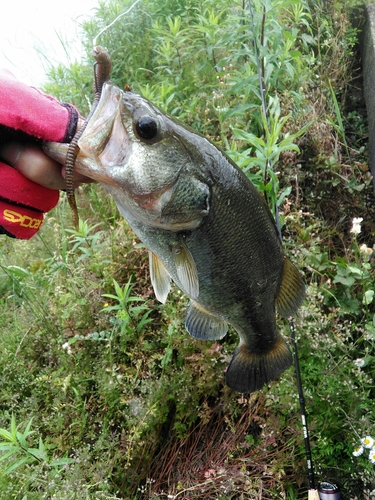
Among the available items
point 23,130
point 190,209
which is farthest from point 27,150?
point 190,209

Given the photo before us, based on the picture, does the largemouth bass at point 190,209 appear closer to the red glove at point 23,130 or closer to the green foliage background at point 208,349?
the red glove at point 23,130

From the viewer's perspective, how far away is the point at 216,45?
3.01m

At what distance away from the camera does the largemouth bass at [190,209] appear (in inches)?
45.6

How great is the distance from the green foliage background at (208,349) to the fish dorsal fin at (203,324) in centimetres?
56

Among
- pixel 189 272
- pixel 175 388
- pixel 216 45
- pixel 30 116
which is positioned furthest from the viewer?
pixel 216 45

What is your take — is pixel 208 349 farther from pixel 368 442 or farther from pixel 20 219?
pixel 20 219

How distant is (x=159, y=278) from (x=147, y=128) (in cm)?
58

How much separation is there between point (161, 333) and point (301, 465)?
1.04 meters

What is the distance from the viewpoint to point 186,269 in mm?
1273

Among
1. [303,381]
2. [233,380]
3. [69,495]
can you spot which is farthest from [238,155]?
[69,495]

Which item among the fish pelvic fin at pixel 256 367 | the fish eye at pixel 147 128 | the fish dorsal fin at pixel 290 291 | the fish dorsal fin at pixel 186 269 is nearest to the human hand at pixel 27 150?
the fish eye at pixel 147 128

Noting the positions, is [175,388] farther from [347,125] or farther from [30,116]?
[347,125]

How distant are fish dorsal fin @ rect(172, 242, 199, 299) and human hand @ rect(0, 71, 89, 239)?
0.38 meters

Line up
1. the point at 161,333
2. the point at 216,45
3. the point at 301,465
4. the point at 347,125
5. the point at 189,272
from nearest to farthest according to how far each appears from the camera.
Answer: the point at 189,272, the point at 301,465, the point at 161,333, the point at 216,45, the point at 347,125
